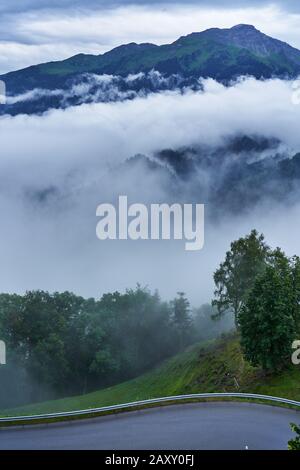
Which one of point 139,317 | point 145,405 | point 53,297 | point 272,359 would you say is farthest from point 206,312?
point 145,405

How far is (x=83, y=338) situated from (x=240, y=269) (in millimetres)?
25249

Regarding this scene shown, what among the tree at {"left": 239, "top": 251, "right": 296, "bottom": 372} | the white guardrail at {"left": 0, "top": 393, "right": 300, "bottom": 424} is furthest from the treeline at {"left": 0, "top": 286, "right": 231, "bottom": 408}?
the white guardrail at {"left": 0, "top": 393, "right": 300, "bottom": 424}

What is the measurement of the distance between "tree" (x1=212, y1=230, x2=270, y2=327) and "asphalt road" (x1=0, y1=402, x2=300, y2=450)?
66.7 ft

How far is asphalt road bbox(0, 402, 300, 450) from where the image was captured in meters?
35.9

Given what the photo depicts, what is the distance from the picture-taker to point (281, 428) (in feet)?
125

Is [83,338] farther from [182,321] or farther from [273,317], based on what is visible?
[273,317]

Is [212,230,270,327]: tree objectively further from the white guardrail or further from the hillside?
the white guardrail

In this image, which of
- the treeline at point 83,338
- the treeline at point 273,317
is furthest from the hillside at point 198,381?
the treeline at point 83,338

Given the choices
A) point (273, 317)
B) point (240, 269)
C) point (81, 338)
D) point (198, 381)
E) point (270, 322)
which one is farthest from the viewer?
point (81, 338)

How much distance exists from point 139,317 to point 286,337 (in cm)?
3708

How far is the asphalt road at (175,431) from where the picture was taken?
3594 centimetres

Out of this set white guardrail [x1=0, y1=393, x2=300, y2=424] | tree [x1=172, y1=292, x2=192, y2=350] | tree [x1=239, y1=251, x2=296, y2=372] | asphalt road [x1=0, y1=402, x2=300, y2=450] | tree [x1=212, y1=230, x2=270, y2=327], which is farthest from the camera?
tree [x1=172, y1=292, x2=192, y2=350]

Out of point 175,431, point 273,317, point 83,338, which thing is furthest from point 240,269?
point 175,431

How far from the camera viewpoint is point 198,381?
57562 mm
